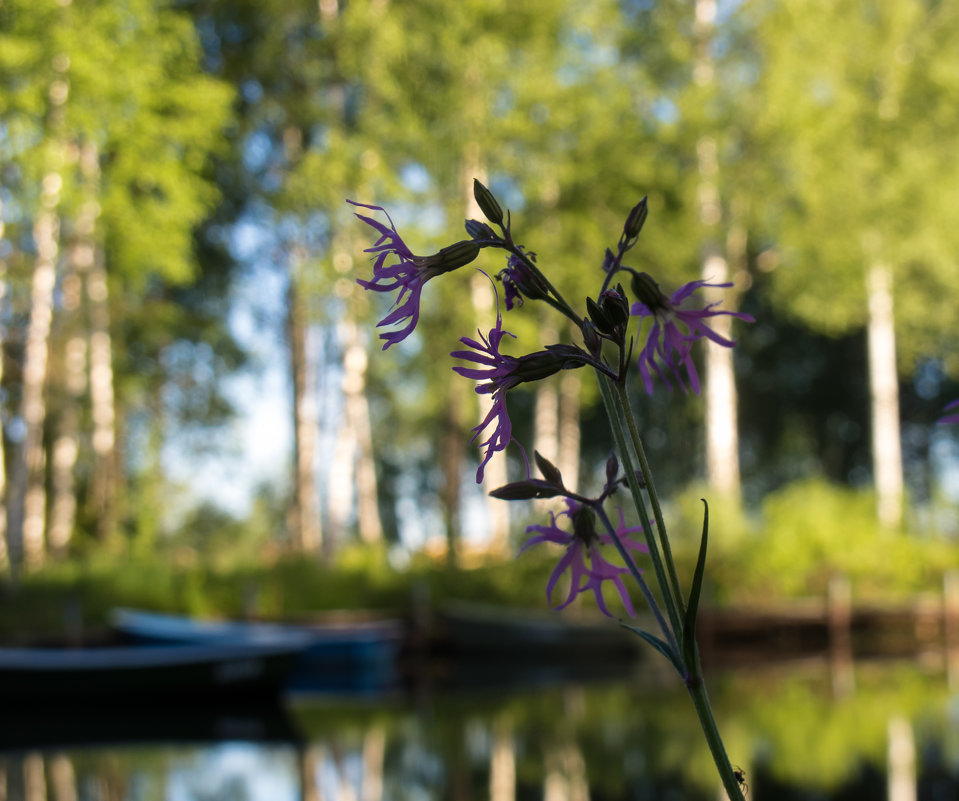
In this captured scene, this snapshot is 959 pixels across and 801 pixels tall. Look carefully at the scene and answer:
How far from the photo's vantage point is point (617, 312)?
92 centimetres

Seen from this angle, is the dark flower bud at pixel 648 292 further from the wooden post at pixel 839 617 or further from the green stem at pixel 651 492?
the wooden post at pixel 839 617

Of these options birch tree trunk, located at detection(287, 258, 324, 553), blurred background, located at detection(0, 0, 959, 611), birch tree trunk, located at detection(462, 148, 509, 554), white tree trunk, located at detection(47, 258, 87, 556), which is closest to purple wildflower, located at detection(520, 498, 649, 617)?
blurred background, located at detection(0, 0, 959, 611)

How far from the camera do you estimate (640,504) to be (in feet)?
2.95

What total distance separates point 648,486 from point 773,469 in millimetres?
36296

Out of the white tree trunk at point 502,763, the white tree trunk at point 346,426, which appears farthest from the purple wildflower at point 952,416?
the white tree trunk at point 346,426

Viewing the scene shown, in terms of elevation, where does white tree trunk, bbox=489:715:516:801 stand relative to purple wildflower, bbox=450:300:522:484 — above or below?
below

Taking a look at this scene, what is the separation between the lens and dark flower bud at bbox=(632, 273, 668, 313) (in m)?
0.95

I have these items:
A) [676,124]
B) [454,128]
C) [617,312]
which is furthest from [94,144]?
[617,312]

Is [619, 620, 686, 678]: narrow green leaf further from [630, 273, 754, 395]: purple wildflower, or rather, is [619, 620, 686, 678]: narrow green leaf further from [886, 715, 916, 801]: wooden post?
[886, 715, 916, 801]: wooden post

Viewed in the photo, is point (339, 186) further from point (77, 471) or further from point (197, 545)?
point (197, 545)

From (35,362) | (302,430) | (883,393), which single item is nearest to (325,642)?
(302,430)

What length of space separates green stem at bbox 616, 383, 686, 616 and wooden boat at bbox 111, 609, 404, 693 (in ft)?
40.1

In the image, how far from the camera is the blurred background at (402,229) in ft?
44.5

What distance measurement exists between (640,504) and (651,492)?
1.7 inches
